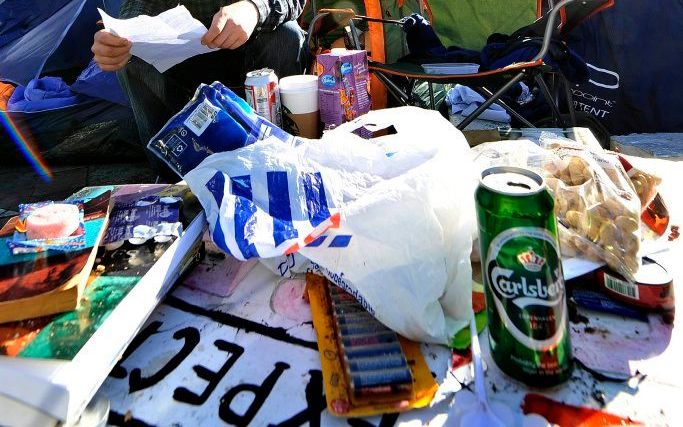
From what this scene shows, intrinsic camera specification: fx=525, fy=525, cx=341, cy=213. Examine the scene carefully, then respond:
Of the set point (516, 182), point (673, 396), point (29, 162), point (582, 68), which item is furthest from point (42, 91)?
point (673, 396)

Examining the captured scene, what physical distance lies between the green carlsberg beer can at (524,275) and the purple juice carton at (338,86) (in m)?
0.69

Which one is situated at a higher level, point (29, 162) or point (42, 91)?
point (42, 91)

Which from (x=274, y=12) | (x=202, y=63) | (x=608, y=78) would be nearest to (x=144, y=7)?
(x=202, y=63)

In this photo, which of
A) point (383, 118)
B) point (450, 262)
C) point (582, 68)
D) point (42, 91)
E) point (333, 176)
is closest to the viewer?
point (450, 262)

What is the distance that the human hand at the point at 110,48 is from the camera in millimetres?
1187

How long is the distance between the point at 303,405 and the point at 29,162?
2.45 meters

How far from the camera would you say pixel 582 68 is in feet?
6.73

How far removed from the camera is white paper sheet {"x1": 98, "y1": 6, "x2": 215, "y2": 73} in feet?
3.52

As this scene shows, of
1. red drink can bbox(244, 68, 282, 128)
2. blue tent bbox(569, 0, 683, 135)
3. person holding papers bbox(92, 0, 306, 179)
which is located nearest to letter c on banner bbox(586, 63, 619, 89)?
blue tent bbox(569, 0, 683, 135)

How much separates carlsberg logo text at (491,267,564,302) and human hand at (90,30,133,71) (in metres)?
0.99

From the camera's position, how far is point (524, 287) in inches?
22.7

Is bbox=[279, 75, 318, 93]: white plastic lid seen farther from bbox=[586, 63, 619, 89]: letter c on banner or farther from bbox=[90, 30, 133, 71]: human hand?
bbox=[586, 63, 619, 89]: letter c on banner

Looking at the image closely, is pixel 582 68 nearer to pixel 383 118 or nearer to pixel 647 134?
pixel 647 134

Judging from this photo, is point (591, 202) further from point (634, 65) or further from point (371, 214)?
point (634, 65)
